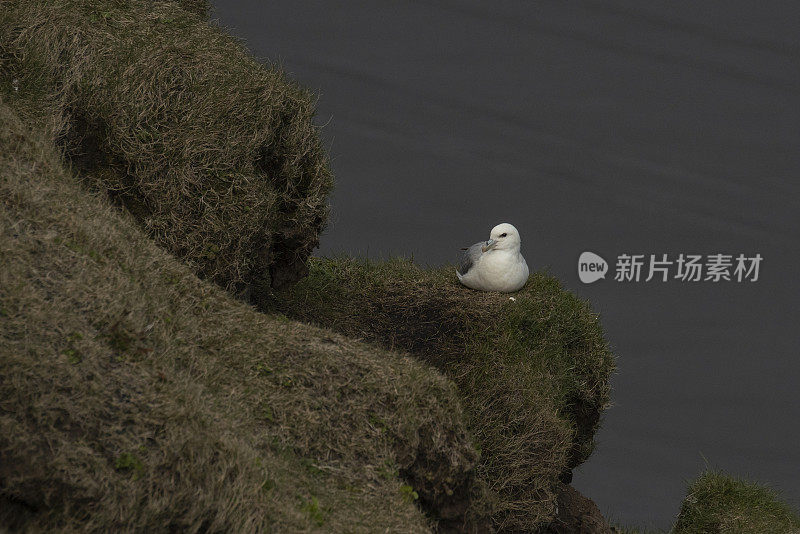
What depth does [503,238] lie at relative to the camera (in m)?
9.77

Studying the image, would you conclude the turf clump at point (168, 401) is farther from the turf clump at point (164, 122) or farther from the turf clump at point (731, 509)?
the turf clump at point (731, 509)

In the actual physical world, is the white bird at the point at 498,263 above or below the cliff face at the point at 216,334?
above

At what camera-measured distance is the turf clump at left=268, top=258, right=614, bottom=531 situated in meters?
8.81

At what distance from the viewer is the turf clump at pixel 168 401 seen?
497cm

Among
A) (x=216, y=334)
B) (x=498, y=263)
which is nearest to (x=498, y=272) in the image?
(x=498, y=263)

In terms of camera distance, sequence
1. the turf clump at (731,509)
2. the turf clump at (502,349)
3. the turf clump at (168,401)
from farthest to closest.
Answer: the turf clump at (731,509) < the turf clump at (502,349) < the turf clump at (168,401)

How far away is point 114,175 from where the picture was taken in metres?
7.71

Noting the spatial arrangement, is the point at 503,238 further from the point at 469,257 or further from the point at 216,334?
the point at 216,334

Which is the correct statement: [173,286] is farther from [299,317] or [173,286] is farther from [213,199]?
[299,317]

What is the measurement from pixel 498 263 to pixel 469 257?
0.36 metres

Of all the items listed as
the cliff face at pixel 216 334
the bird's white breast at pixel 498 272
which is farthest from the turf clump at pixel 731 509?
the bird's white breast at pixel 498 272

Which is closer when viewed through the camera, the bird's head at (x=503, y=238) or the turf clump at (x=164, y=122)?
the turf clump at (x=164, y=122)

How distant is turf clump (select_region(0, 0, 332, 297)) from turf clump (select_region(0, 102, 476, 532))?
48cm

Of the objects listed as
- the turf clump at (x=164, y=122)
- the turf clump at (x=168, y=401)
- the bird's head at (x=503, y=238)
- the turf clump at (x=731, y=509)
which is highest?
the bird's head at (x=503, y=238)
